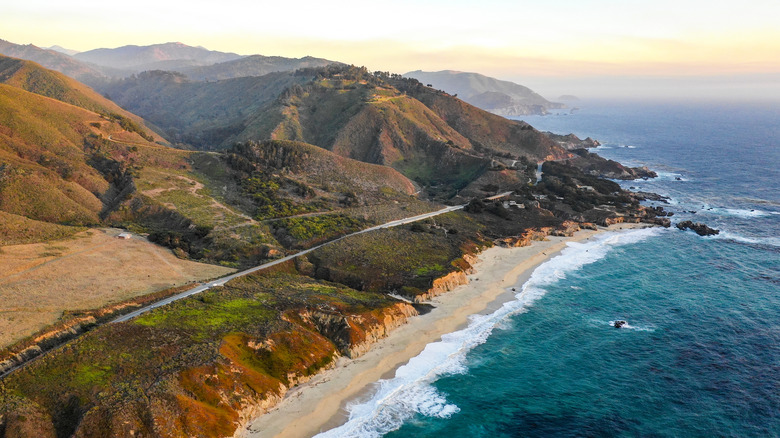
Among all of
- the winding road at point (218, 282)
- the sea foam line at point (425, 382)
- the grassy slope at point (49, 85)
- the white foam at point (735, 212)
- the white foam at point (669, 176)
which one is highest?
the grassy slope at point (49, 85)

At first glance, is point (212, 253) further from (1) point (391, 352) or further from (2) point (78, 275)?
(1) point (391, 352)

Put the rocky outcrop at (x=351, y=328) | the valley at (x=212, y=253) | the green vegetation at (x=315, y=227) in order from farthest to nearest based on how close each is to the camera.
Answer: the green vegetation at (x=315, y=227)
the rocky outcrop at (x=351, y=328)
the valley at (x=212, y=253)

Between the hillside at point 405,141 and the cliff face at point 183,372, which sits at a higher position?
the hillside at point 405,141

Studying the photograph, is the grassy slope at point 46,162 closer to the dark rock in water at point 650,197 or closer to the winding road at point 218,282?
the winding road at point 218,282

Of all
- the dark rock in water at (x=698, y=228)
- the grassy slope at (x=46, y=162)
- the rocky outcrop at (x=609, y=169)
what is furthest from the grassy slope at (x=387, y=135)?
the grassy slope at (x=46, y=162)

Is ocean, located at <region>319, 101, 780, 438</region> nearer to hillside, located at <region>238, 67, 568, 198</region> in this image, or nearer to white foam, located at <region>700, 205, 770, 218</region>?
Answer: white foam, located at <region>700, 205, 770, 218</region>

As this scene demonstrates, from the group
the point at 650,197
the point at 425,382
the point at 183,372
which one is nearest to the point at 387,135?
the point at 650,197

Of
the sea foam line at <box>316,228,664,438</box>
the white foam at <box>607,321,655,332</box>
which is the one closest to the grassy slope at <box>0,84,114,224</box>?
the sea foam line at <box>316,228,664,438</box>

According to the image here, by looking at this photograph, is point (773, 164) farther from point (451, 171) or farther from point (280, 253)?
point (280, 253)
